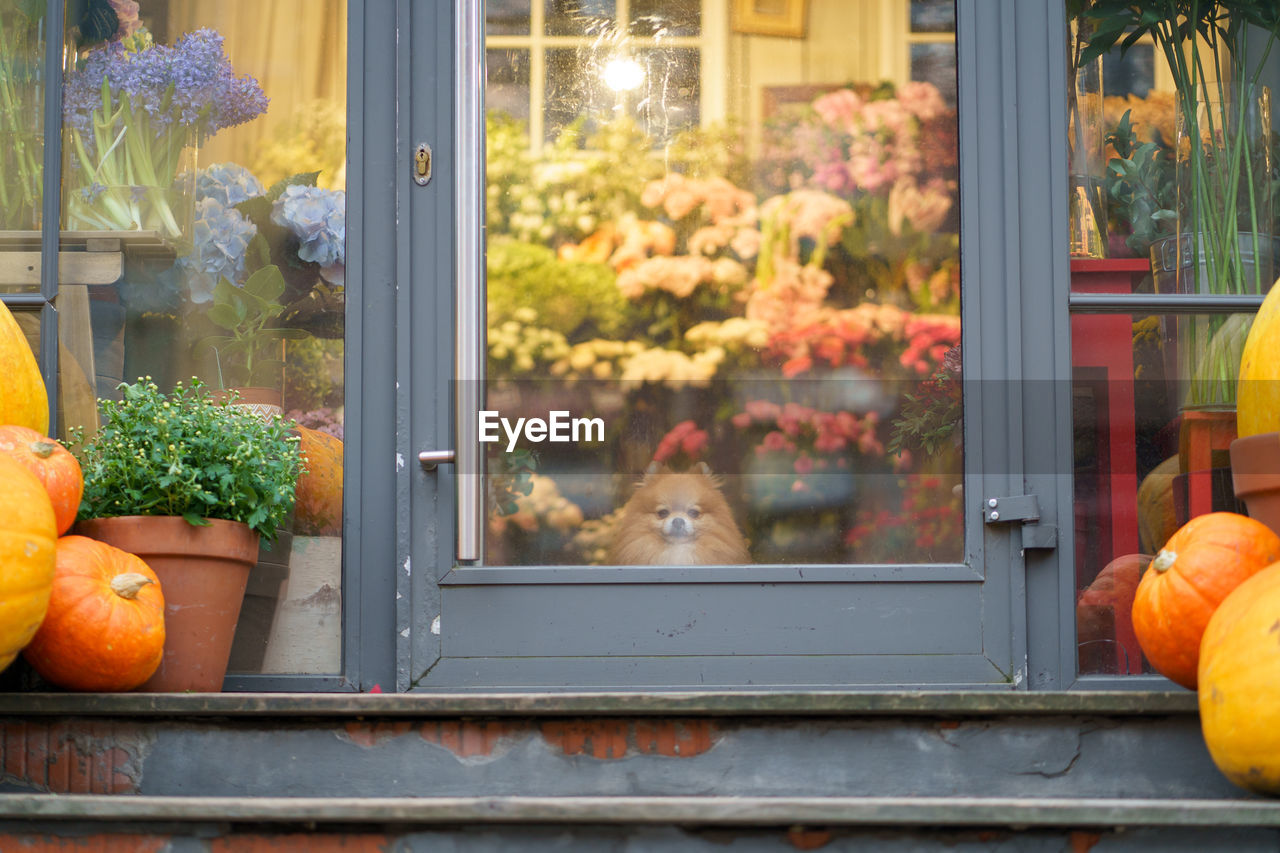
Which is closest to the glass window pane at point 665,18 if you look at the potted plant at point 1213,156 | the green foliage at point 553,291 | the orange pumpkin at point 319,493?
the green foliage at point 553,291

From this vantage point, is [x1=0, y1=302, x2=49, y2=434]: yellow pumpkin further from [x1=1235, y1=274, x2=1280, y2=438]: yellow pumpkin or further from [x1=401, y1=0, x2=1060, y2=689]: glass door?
[x1=1235, y1=274, x2=1280, y2=438]: yellow pumpkin

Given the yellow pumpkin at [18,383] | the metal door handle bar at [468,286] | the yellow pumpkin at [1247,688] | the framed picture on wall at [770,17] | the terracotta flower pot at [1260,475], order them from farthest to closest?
1. the framed picture on wall at [770,17]
2. the metal door handle bar at [468,286]
3. the yellow pumpkin at [18,383]
4. the terracotta flower pot at [1260,475]
5. the yellow pumpkin at [1247,688]

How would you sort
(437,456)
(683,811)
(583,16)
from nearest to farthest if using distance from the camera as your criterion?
(683,811) → (437,456) → (583,16)

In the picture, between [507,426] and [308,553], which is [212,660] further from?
[507,426]

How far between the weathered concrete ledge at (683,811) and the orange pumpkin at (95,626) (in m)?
0.36

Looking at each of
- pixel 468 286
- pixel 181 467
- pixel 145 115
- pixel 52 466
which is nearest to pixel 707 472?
pixel 468 286

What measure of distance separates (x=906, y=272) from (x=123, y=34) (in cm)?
188

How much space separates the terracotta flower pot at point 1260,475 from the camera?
1.93 meters

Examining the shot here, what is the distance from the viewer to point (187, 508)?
218 cm

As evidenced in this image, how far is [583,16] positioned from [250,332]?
1.04 metres

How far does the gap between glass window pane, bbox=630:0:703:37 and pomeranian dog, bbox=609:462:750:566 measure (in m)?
0.98

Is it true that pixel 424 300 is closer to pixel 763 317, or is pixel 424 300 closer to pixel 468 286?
pixel 468 286

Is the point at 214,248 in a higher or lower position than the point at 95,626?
higher

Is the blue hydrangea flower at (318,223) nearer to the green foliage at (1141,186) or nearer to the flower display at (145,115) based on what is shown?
the flower display at (145,115)
